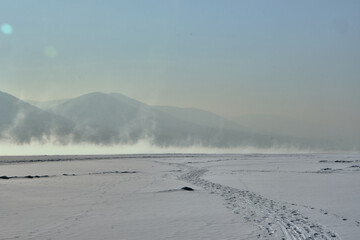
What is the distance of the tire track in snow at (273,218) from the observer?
13.5 meters

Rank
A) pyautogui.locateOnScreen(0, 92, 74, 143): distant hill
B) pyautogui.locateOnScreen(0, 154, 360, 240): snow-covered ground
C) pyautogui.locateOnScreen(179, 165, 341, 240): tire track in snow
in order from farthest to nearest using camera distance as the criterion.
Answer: pyautogui.locateOnScreen(0, 92, 74, 143): distant hill, pyautogui.locateOnScreen(0, 154, 360, 240): snow-covered ground, pyautogui.locateOnScreen(179, 165, 341, 240): tire track in snow

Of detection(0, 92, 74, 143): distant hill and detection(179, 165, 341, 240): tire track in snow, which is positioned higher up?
detection(0, 92, 74, 143): distant hill

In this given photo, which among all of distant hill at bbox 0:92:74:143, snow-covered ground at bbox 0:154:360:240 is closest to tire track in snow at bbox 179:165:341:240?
snow-covered ground at bbox 0:154:360:240

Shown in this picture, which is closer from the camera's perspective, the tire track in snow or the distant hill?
the tire track in snow

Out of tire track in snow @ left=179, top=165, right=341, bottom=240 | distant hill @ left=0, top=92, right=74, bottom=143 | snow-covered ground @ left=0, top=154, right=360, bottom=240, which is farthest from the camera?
distant hill @ left=0, top=92, right=74, bottom=143

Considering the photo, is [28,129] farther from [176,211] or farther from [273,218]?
[273,218]

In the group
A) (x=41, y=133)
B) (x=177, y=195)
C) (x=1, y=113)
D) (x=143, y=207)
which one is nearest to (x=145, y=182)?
(x=177, y=195)

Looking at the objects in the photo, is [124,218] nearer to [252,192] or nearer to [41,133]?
[252,192]

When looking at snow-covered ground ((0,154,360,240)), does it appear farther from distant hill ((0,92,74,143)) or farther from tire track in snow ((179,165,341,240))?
distant hill ((0,92,74,143))

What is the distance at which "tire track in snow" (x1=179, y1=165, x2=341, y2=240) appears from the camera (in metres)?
13.5

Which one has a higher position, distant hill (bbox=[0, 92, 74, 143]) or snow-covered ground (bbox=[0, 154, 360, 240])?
distant hill (bbox=[0, 92, 74, 143])

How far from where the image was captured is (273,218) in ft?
54.1

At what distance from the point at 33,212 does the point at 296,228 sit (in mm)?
10283

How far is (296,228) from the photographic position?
1456 centimetres
